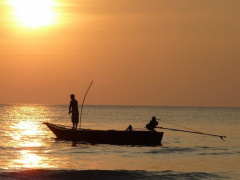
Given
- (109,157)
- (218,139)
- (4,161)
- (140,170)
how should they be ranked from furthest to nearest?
(218,139), (109,157), (4,161), (140,170)

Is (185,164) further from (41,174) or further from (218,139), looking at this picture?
(218,139)

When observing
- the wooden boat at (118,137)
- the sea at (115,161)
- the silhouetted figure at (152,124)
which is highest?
the silhouetted figure at (152,124)

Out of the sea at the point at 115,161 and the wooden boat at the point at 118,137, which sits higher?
the wooden boat at the point at 118,137

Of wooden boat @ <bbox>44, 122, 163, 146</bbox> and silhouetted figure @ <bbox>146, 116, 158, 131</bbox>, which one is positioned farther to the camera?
wooden boat @ <bbox>44, 122, 163, 146</bbox>

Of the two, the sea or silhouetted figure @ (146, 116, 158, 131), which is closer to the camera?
the sea

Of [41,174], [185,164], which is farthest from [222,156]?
[41,174]

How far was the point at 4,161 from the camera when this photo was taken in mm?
27422

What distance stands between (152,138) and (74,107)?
15.2 feet

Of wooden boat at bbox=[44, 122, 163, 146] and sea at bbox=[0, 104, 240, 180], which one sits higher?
wooden boat at bbox=[44, 122, 163, 146]

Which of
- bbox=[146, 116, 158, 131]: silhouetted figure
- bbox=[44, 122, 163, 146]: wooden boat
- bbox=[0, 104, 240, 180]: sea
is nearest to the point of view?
bbox=[0, 104, 240, 180]: sea

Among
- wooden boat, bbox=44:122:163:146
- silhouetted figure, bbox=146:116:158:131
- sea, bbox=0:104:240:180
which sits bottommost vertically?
sea, bbox=0:104:240:180

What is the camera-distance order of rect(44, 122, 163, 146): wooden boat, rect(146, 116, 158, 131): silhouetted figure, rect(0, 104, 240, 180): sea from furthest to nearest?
rect(44, 122, 163, 146): wooden boat → rect(146, 116, 158, 131): silhouetted figure → rect(0, 104, 240, 180): sea

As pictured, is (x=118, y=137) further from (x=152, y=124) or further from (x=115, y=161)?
(x=115, y=161)

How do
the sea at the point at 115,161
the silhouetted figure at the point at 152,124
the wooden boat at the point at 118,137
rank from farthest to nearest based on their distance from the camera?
the wooden boat at the point at 118,137, the silhouetted figure at the point at 152,124, the sea at the point at 115,161
